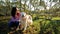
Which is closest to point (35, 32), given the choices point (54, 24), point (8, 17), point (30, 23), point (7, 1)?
point (30, 23)

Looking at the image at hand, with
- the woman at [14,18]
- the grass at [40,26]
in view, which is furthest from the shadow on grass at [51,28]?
the woman at [14,18]

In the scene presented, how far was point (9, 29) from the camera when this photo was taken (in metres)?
2.24

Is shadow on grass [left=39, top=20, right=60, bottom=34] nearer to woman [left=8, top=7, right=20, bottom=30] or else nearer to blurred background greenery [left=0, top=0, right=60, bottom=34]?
blurred background greenery [left=0, top=0, right=60, bottom=34]

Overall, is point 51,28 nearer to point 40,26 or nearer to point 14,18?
point 40,26

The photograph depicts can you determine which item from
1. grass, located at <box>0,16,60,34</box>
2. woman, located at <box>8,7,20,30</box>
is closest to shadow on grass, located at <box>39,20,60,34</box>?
grass, located at <box>0,16,60,34</box>

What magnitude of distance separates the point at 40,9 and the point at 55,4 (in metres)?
0.26

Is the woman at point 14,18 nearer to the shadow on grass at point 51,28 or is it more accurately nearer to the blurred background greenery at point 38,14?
the blurred background greenery at point 38,14

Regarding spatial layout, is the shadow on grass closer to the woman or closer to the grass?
the grass

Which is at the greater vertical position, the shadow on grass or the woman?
the woman

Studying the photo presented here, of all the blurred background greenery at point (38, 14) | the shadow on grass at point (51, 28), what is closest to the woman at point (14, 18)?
the blurred background greenery at point (38, 14)

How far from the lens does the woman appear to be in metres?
2.25

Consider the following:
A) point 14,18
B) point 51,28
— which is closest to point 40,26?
point 51,28

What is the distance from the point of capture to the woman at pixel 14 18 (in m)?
2.25

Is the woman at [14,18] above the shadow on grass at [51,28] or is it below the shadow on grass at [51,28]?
above
